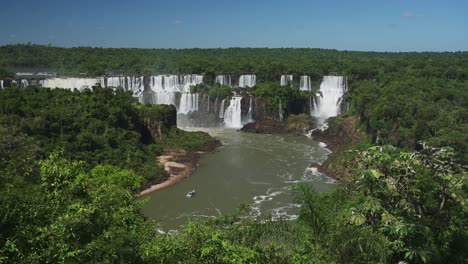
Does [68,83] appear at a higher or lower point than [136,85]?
higher

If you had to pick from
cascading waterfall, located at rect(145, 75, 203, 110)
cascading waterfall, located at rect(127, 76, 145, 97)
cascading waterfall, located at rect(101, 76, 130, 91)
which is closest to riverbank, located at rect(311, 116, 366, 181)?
cascading waterfall, located at rect(145, 75, 203, 110)

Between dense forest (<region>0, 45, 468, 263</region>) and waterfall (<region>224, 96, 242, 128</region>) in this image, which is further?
waterfall (<region>224, 96, 242, 128</region>)

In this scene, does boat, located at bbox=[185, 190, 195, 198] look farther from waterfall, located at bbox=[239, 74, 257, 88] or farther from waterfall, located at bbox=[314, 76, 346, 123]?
waterfall, located at bbox=[239, 74, 257, 88]

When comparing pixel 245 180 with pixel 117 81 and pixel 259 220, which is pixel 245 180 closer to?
pixel 259 220

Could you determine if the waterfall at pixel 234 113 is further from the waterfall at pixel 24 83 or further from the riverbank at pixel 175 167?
the waterfall at pixel 24 83

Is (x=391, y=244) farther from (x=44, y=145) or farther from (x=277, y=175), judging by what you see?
(x=44, y=145)

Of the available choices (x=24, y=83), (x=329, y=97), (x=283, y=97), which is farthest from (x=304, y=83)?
(x=24, y=83)

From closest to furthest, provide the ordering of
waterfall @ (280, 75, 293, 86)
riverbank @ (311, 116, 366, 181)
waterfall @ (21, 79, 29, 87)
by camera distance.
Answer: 1. riverbank @ (311, 116, 366, 181)
2. waterfall @ (21, 79, 29, 87)
3. waterfall @ (280, 75, 293, 86)
